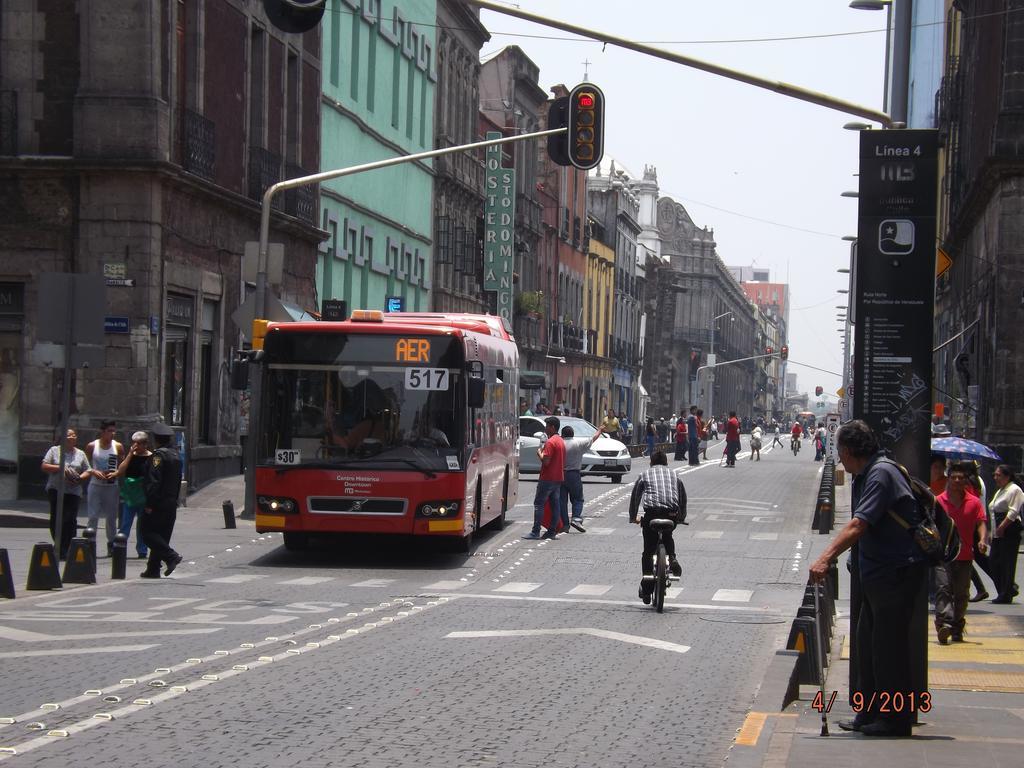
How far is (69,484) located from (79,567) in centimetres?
357

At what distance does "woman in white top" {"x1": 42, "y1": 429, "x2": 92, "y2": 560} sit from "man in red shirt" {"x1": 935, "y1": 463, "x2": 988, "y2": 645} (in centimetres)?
956

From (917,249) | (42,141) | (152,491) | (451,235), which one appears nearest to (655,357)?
(451,235)

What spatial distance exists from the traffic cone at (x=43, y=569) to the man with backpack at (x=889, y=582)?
985cm

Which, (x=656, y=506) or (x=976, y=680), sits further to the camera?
(x=656, y=506)

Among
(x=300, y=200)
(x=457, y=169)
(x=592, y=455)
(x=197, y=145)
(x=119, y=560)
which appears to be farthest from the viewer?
(x=457, y=169)

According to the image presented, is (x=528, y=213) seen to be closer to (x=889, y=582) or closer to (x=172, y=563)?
(x=172, y=563)

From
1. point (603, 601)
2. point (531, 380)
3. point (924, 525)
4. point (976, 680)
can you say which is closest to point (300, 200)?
point (603, 601)

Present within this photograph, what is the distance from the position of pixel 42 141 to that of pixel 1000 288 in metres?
17.8

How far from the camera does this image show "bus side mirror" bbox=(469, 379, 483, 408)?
21141 mm

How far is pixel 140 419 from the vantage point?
28688mm

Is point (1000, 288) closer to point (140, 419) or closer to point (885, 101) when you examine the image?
point (885, 101)

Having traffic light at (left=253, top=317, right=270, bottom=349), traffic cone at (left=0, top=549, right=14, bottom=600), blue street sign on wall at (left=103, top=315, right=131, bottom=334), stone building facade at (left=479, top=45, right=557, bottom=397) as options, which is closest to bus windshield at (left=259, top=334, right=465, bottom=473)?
traffic light at (left=253, top=317, right=270, bottom=349)

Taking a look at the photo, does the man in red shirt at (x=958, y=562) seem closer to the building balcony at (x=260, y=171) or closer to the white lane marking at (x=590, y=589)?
the white lane marking at (x=590, y=589)

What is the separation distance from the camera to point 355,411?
2095cm
